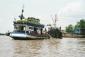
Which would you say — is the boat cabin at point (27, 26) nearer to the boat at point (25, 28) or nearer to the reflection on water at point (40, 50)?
the boat at point (25, 28)

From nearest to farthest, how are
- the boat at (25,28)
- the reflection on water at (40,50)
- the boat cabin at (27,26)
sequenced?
the reflection on water at (40,50) < the boat at (25,28) < the boat cabin at (27,26)

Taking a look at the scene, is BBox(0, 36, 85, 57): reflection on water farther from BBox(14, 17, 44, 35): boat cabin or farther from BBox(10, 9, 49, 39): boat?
BBox(14, 17, 44, 35): boat cabin

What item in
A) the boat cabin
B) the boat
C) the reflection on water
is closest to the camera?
the reflection on water

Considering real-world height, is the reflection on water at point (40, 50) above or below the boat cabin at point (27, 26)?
below

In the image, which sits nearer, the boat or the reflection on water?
the reflection on water

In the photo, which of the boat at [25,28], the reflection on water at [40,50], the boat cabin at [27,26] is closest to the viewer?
the reflection on water at [40,50]

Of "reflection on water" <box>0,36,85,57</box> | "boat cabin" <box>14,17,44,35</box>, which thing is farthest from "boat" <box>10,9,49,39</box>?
"reflection on water" <box>0,36,85,57</box>

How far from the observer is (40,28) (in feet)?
277

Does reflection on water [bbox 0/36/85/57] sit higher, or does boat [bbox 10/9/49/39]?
boat [bbox 10/9/49/39]

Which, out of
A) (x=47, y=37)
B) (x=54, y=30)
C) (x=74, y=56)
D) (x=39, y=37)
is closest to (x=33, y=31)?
(x=39, y=37)

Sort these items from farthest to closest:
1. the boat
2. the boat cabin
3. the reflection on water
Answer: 1. the boat cabin
2. the boat
3. the reflection on water

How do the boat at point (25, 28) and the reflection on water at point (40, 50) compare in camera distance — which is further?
the boat at point (25, 28)

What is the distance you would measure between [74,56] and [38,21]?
5864 cm

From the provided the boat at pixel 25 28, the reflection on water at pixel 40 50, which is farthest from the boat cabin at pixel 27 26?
the reflection on water at pixel 40 50
